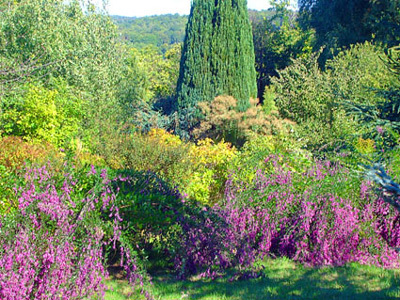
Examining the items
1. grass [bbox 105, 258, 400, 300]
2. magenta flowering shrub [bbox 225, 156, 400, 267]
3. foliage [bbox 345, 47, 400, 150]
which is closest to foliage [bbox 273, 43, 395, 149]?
foliage [bbox 345, 47, 400, 150]

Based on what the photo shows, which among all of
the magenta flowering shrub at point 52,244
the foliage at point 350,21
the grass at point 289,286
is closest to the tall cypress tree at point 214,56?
the foliage at point 350,21

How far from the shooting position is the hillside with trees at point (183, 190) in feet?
12.2

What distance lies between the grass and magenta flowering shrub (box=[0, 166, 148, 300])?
64cm

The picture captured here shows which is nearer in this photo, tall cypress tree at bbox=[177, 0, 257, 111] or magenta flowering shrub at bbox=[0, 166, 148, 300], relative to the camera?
magenta flowering shrub at bbox=[0, 166, 148, 300]

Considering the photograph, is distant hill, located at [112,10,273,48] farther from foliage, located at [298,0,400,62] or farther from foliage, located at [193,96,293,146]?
foliage, located at [193,96,293,146]

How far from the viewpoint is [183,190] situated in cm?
630

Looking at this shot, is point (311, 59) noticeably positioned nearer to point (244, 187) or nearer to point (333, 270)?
point (244, 187)

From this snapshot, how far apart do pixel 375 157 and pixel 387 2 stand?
13.5 metres

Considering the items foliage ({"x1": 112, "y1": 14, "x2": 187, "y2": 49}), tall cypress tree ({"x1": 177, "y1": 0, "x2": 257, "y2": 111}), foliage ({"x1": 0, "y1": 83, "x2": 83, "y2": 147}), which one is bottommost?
foliage ({"x1": 0, "y1": 83, "x2": 83, "y2": 147})

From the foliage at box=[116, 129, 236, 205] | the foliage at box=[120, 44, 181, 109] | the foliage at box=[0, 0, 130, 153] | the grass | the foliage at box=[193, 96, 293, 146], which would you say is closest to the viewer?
the grass

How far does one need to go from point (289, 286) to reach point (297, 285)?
0.29 feet

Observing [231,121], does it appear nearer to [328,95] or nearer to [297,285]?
[328,95]

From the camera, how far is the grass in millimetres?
4121

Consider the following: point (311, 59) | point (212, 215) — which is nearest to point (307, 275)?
point (212, 215)
